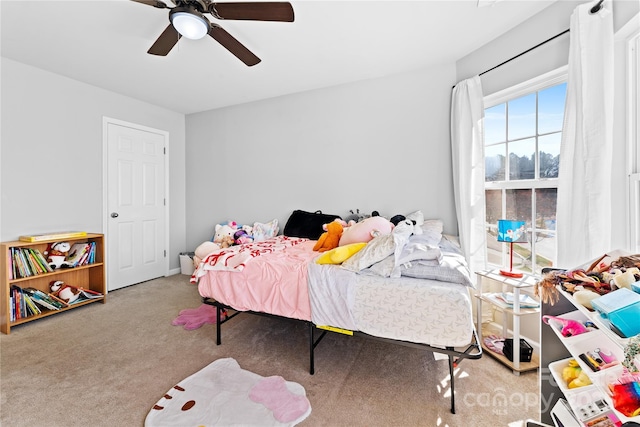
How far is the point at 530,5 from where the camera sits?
203cm

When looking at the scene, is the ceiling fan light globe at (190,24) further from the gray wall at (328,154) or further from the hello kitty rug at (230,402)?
the hello kitty rug at (230,402)

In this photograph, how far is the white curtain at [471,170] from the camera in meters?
2.55

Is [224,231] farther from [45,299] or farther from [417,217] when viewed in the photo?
[417,217]

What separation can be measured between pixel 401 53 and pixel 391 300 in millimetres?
2350

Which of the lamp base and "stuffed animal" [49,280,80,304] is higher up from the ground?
the lamp base

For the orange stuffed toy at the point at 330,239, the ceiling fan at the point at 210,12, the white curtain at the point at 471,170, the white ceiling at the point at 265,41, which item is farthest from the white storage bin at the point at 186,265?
the white curtain at the point at 471,170

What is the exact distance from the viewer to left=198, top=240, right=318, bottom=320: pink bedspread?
1915mm

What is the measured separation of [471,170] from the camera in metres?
2.58

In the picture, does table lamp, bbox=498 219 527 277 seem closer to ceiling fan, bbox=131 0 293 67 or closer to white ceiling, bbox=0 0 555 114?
white ceiling, bbox=0 0 555 114

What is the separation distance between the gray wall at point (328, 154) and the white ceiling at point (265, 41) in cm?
26

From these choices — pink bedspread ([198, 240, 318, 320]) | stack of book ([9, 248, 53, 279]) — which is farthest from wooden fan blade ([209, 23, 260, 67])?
Result: stack of book ([9, 248, 53, 279])

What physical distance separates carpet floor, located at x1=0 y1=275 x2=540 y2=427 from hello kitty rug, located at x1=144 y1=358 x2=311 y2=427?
82 mm

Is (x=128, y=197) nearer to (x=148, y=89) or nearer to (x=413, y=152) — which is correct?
(x=148, y=89)

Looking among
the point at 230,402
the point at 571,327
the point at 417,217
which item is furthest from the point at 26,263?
the point at 571,327
